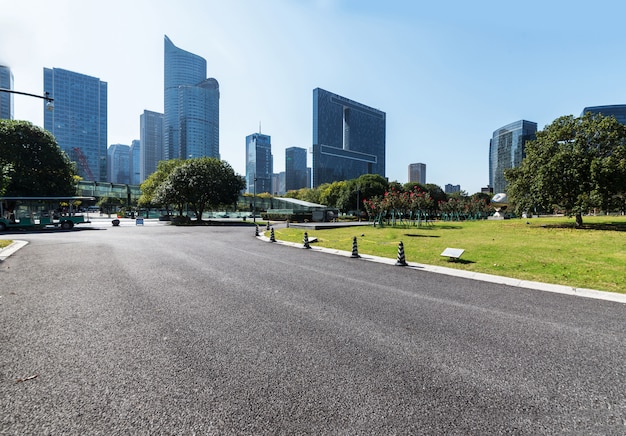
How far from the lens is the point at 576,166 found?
25375mm

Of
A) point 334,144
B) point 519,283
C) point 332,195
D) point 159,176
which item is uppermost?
point 334,144

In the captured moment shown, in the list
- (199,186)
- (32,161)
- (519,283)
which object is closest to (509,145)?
(199,186)

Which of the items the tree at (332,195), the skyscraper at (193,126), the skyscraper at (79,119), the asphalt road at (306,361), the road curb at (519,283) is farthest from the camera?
the skyscraper at (193,126)

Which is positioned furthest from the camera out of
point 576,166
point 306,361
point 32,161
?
point 32,161

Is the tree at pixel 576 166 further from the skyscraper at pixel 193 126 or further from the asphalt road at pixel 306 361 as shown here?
the skyscraper at pixel 193 126

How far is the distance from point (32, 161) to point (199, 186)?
1902 centimetres

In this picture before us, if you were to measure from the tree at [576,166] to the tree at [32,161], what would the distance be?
5296 cm

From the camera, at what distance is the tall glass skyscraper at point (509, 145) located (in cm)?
16675

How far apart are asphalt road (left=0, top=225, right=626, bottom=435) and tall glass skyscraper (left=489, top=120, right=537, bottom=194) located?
605 feet

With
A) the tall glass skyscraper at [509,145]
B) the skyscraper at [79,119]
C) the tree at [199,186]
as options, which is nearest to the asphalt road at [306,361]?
the tree at [199,186]

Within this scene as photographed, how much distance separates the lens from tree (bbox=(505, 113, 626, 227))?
24.0m

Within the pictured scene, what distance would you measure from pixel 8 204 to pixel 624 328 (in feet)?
139

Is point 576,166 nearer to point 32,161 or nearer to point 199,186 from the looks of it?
point 199,186

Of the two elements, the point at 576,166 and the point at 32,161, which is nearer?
the point at 576,166
